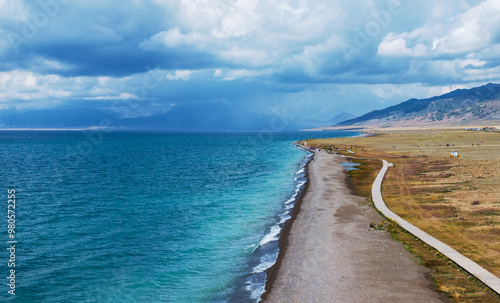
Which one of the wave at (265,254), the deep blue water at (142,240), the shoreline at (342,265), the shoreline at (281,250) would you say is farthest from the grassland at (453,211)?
the deep blue water at (142,240)

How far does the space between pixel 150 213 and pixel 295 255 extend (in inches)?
823

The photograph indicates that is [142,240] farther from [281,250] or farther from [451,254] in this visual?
[451,254]

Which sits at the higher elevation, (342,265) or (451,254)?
(451,254)

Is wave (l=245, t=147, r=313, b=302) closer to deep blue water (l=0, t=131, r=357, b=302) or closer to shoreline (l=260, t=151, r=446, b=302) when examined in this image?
deep blue water (l=0, t=131, r=357, b=302)

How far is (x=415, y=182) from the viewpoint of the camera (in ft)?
171

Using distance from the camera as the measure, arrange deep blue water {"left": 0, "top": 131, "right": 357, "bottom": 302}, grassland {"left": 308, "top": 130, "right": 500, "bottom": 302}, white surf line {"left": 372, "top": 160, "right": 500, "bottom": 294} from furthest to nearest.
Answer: deep blue water {"left": 0, "top": 131, "right": 357, "bottom": 302} → grassland {"left": 308, "top": 130, "right": 500, "bottom": 302} → white surf line {"left": 372, "top": 160, "right": 500, "bottom": 294}

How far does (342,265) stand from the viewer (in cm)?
2311

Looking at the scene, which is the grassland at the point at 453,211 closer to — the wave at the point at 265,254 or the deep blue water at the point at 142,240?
the wave at the point at 265,254

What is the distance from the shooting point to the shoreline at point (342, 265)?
19312 mm

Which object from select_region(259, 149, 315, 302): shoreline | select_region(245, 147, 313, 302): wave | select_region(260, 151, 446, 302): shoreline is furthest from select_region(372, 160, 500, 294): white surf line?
select_region(245, 147, 313, 302): wave

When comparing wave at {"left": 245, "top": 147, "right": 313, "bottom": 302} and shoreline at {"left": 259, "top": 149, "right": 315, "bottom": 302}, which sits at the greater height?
shoreline at {"left": 259, "top": 149, "right": 315, "bottom": 302}

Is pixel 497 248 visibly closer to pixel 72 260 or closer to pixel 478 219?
pixel 478 219

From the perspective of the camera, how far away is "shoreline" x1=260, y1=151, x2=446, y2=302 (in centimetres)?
1931

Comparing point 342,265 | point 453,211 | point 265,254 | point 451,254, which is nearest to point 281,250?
point 265,254
